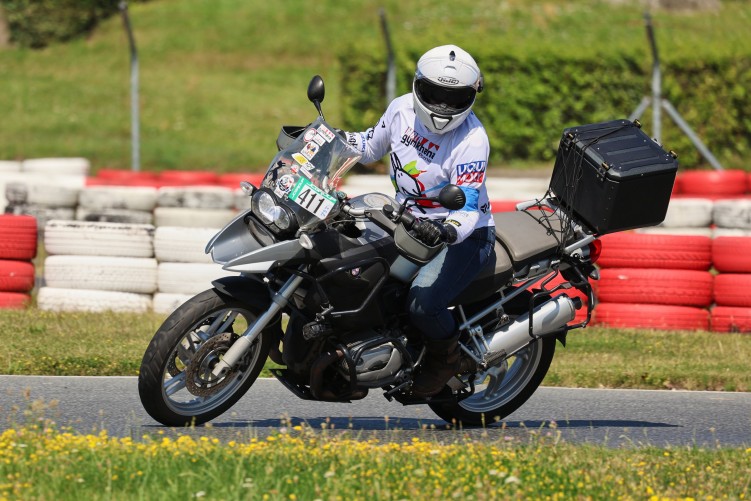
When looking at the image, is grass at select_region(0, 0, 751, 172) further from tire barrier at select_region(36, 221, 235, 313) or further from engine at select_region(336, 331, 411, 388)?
engine at select_region(336, 331, 411, 388)

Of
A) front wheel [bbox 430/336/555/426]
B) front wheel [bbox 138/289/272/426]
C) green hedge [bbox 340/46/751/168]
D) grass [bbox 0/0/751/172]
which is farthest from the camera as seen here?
grass [bbox 0/0/751/172]

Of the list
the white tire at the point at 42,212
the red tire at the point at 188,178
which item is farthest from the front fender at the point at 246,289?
the red tire at the point at 188,178

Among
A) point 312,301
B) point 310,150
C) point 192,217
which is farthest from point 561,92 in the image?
point 312,301

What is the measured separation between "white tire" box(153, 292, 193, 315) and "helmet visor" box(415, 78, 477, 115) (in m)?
4.91

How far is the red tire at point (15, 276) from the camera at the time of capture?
1078 cm

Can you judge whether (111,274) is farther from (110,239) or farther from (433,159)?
(433,159)

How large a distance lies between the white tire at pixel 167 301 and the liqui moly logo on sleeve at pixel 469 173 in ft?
16.2

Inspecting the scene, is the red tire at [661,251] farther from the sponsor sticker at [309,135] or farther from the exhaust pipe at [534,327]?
the sponsor sticker at [309,135]

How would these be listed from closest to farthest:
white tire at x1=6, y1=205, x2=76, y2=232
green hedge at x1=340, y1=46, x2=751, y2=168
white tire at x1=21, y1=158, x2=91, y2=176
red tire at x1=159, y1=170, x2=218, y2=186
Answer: white tire at x1=6, y1=205, x2=76, y2=232 → red tire at x1=159, y1=170, x2=218, y2=186 → white tire at x1=21, y1=158, x2=91, y2=176 → green hedge at x1=340, y1=46, x2=751, y2=168

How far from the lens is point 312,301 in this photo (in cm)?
620

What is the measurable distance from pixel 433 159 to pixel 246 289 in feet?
3.85

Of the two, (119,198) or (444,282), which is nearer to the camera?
(444,282)

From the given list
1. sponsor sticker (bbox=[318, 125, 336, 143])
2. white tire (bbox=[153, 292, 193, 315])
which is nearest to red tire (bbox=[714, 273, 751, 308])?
white tire (bbox=[153, 292, 193, 315])

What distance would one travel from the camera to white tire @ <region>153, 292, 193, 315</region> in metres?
10.8
